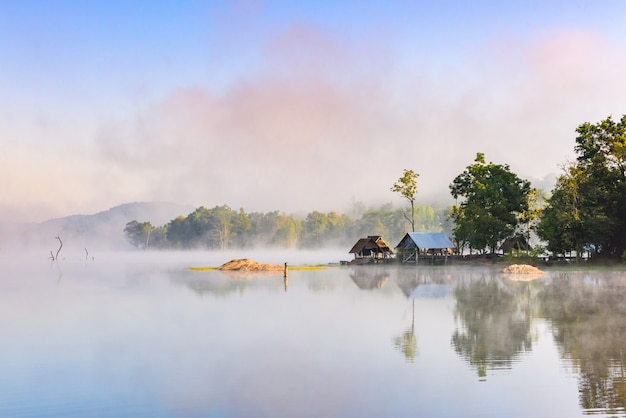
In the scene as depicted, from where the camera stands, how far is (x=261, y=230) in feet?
574

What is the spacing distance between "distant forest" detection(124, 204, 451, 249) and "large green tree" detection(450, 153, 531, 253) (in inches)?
3725

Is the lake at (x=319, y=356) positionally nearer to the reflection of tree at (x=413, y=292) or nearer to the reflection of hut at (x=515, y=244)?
the reflection of tree at (x=413, y=292)

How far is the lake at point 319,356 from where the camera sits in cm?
1186

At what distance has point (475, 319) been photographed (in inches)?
912

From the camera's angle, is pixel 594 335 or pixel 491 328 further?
pixel 491 328

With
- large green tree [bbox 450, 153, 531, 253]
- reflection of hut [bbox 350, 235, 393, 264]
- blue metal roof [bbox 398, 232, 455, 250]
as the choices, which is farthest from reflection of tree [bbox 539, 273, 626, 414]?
reflection of hut [bbox 350, 235, 393, 264]

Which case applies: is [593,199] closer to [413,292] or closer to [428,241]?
[428,241]

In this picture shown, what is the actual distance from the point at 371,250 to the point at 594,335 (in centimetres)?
5310

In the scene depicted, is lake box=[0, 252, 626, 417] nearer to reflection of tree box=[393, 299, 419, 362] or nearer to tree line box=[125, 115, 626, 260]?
reflection of tree box=[393, 299, 419, 362]

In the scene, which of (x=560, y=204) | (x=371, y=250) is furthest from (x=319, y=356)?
(x=371, y=250)

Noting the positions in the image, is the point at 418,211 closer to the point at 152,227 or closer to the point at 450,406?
the point at 152,227

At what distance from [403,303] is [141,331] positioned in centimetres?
1357

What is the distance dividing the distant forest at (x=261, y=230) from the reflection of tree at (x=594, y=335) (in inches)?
5021

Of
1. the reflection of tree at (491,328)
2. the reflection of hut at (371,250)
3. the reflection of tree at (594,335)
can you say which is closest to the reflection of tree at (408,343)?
the reflection of tree at (491,328)
